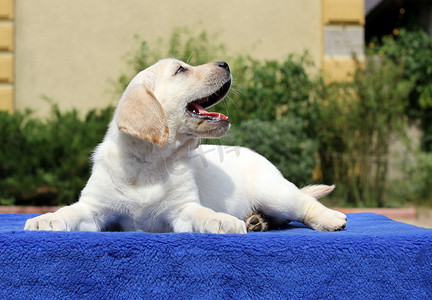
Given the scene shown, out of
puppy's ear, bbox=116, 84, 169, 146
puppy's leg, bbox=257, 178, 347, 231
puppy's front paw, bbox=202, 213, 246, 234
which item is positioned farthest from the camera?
puppy's leg, bbox=257, 178, 347, 231

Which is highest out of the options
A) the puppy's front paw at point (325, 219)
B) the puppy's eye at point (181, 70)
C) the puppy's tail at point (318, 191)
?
the puppy's eye at point (181, 70)

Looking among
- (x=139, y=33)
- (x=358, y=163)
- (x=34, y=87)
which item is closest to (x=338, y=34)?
(x=358, y=163)

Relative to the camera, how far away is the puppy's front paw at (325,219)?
257cm

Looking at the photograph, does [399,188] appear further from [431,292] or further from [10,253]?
[10,253]

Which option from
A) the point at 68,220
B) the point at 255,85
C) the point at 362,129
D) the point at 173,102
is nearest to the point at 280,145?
the point at 255,85

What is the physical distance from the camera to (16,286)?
183 cm

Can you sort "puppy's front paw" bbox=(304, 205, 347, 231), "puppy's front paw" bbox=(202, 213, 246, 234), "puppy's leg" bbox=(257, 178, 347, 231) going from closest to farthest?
"puppy's front paw" bbox=(202, 213, 246, 234) < "puppy's front paw" bbox=(304, 205, 347, 231) < "puppy's leg" bbox=(257, 178, 347, 231)

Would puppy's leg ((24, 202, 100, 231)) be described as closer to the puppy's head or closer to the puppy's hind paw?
the puppy's head

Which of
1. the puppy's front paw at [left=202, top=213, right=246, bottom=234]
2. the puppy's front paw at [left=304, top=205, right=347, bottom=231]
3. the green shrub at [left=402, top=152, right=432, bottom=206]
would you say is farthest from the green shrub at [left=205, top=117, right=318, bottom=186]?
the puppy's front paw at [left=202, top=213, right=246, bottom=234]

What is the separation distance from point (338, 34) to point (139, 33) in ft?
11.8

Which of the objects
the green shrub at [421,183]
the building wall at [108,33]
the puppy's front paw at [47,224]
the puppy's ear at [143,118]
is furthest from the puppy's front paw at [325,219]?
the building wall at [108,33]

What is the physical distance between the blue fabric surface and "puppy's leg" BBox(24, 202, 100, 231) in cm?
21

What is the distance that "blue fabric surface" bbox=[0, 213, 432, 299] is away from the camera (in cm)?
182

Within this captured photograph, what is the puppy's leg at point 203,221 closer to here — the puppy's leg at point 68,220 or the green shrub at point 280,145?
the puppy's leg at point 68,220
